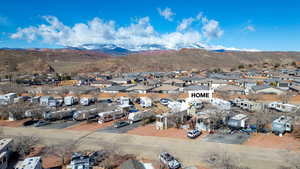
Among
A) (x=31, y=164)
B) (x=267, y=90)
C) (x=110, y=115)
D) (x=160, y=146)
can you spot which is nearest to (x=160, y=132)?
(x=160, y=146)

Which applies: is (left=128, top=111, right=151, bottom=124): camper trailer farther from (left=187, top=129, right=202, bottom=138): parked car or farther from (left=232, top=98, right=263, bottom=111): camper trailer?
(left=232, top=98, right=263, bottom=111): camper trailer

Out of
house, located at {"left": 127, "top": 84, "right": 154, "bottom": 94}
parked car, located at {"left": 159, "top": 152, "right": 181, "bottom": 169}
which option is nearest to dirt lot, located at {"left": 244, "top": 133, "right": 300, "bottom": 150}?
parked car, located at {"left": 159, "top": 152, "right": 181, "bottom": 169}

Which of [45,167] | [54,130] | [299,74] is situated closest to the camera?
[45,167]

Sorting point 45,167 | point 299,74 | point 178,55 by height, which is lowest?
point 45,167

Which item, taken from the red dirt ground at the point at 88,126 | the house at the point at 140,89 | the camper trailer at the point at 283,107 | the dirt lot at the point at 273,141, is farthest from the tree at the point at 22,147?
the camper trailer at the point at 283,107

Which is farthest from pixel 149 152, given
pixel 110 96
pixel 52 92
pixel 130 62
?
pixel 130 62

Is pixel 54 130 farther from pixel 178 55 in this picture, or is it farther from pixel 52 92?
pixel 178 55
